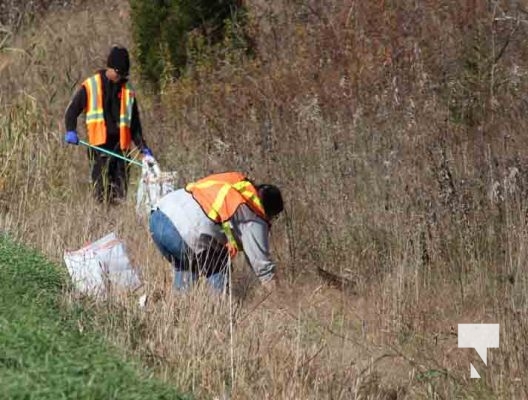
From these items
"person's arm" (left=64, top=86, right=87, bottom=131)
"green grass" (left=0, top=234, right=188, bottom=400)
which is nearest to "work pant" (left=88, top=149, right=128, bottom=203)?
"person's arm" (left=64, top=86, right=87, bottom=131)

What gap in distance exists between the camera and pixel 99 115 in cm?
1057

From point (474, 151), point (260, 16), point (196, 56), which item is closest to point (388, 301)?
point (474, 151)

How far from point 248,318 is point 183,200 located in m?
0.95

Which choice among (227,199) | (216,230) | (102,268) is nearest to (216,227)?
(216,230)

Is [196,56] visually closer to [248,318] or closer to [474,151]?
[474,151]

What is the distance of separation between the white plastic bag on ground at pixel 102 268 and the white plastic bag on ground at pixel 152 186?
1907 millimetres

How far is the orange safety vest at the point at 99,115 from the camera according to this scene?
10.6 m

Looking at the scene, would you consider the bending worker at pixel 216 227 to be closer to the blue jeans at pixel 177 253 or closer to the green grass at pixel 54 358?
the blue jeans at pixel 177 253

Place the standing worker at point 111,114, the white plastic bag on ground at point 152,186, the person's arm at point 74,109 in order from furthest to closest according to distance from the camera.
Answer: the standing worker at point 111,114
the person's arm at point 74,109
the white plastic bag on ground at point 152,186

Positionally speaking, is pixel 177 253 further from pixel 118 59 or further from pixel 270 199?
pixel 118 59

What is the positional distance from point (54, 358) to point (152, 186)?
15.3ft

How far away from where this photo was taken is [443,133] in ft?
32.1

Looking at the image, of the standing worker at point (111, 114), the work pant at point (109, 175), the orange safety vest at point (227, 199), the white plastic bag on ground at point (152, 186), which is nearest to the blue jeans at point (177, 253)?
the orange safety vest at point (227, 199)
